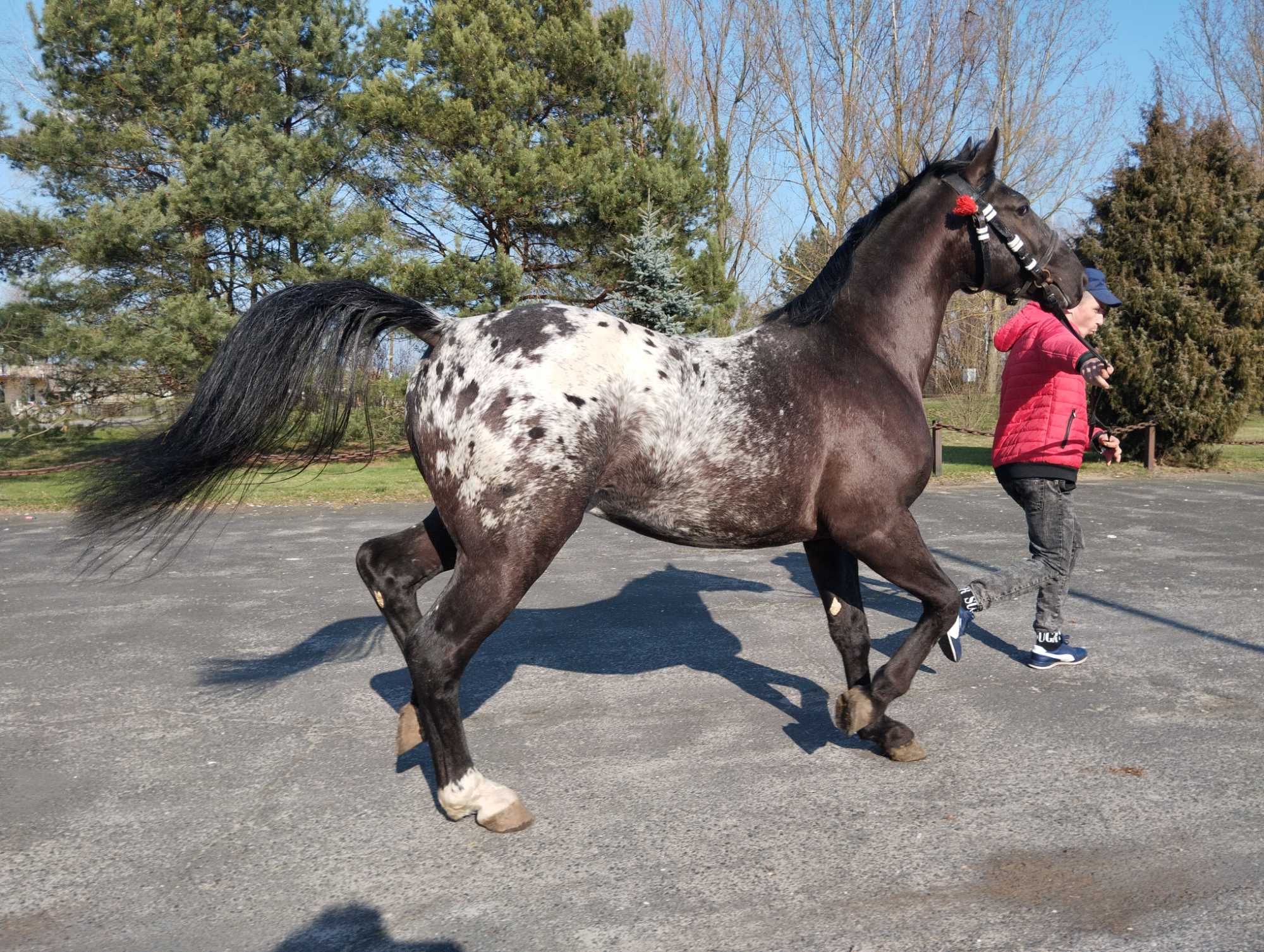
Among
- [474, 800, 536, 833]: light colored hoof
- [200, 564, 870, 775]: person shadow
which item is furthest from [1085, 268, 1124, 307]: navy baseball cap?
[474, 800, 536, 833]: light colored hoof

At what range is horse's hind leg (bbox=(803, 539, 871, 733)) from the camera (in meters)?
4.06

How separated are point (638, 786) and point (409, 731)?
2.97ft

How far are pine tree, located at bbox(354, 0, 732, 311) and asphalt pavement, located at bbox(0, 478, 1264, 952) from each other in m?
15.1

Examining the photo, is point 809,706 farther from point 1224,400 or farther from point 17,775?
point 1224,400

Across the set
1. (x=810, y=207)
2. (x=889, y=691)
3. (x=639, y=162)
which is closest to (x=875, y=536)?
(x=889, y=691)

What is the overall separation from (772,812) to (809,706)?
1203 mm

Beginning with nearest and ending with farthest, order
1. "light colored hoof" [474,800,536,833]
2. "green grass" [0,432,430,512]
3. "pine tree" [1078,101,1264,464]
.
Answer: "light colored hoof" [474,800,536,833] → "green grass" [0,432,430,512] → "pine tree" [1078,101,1264,464]

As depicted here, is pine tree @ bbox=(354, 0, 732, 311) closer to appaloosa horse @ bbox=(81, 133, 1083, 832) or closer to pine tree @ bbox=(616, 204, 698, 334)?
pine tree @ bbox=(616, 204, 698, 334)

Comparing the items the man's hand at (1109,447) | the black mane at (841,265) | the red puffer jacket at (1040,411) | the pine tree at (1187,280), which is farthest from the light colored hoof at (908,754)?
the pine tree at (1187,280)

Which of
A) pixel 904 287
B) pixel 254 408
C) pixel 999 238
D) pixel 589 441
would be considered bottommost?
pixel 589 441

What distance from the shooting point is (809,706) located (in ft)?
14.4

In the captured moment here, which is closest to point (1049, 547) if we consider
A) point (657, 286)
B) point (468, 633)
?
point (468, 633)

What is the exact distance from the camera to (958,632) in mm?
4441

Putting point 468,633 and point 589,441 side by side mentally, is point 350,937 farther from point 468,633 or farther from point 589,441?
point 589,441
